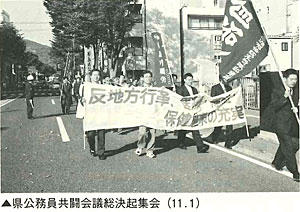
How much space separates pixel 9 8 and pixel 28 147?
190 centimetres

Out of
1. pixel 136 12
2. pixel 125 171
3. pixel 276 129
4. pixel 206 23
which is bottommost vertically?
pixel 125 171

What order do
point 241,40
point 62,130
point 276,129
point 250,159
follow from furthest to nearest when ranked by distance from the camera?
point 62,130 < point 250,159 < point 241,40 < point 276,129

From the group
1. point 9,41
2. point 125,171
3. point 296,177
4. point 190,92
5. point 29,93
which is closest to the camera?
point 296,177

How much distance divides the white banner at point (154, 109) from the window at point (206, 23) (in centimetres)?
195

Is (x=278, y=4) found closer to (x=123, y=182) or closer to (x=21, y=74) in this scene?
(x=123, y=182)

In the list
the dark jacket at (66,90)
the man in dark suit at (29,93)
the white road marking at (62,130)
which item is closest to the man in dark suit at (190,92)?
the white road marking at (62,130)

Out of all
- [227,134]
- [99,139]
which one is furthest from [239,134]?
[99,139]

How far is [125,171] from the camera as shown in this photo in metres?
4.19

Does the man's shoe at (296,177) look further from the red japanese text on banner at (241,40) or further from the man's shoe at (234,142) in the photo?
the man's shoe at (234,142)

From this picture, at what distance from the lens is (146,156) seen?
4.81 meters

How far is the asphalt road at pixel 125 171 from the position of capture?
3758 mm

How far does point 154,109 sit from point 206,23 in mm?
3101

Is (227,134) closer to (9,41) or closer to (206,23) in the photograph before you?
(206,23)

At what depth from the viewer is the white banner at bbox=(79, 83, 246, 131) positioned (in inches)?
173
